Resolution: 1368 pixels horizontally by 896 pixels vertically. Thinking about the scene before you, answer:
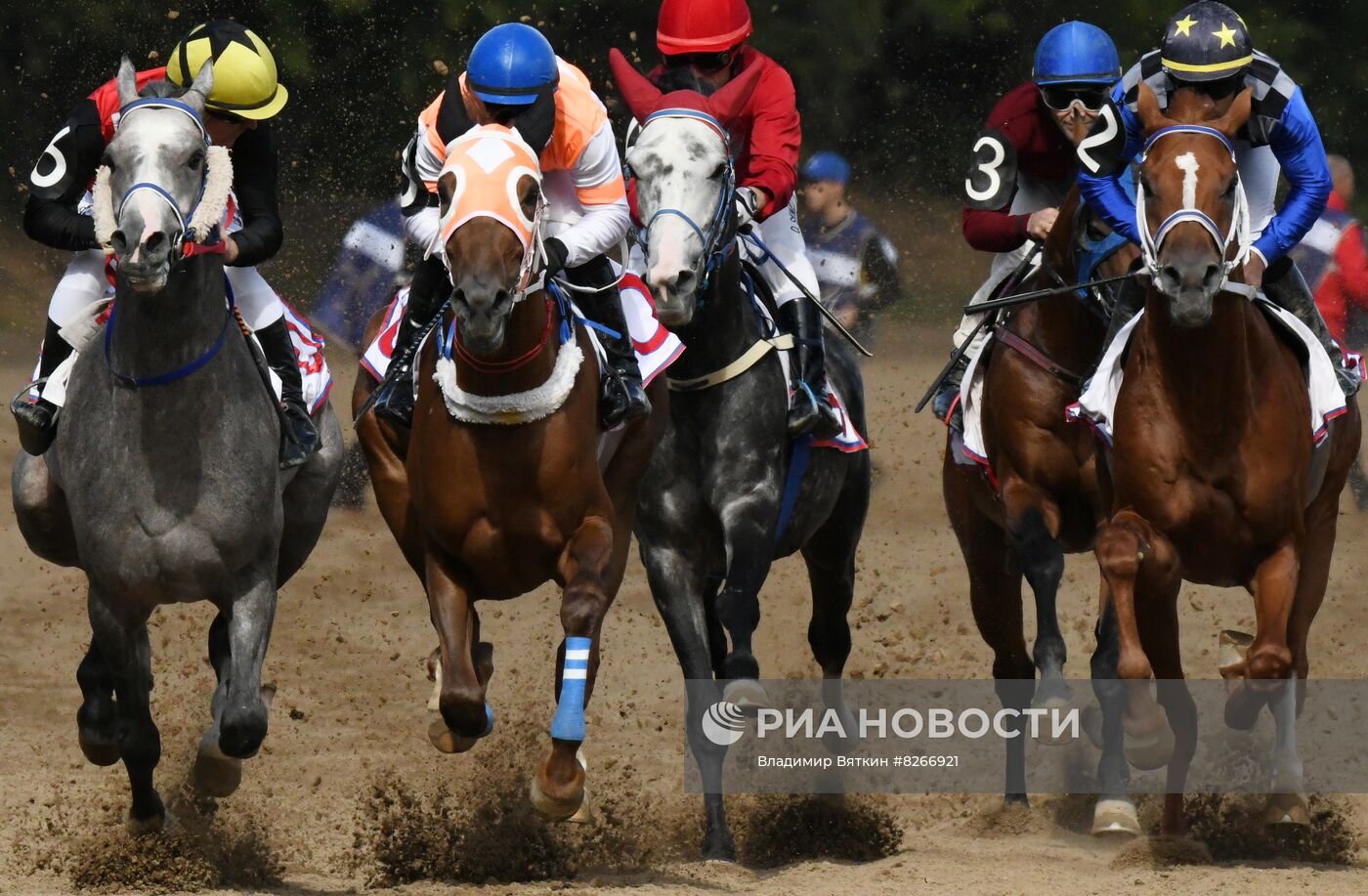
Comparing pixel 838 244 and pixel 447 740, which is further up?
pixel 838 244

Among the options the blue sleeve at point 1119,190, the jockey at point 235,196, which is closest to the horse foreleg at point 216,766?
the jockey at point 235,196

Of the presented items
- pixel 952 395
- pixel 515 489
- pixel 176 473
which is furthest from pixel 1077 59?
pixel 176 473

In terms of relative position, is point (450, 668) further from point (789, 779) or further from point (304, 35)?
point (304, 35)

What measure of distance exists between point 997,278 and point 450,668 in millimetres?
3354

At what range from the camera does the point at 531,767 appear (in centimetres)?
954

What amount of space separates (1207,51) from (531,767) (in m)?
3.56

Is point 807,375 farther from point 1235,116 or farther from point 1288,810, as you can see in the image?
point 1288,810

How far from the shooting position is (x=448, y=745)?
27.5 ft

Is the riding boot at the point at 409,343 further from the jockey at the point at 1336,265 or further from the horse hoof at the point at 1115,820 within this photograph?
the jockey at the point at 1336,265

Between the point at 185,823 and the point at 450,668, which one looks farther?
the point at 185,823

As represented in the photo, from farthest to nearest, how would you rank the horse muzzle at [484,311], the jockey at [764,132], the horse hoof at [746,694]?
the jockey at [764,132] < the horse hoof at [746,694] < the horse muzzle at [484,311]

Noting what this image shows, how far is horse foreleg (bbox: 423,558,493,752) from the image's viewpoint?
791cm

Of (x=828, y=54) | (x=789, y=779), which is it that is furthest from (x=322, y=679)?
(x=828, y=54)

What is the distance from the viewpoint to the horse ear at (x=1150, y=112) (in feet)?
26.3
